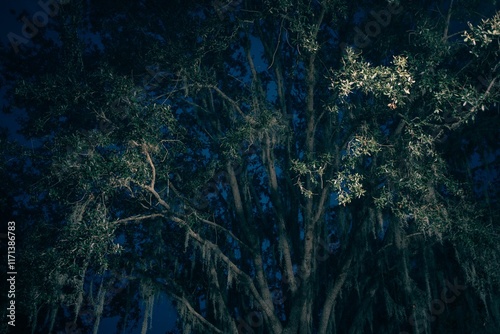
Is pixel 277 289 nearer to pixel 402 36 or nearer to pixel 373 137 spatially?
pixel 373 137

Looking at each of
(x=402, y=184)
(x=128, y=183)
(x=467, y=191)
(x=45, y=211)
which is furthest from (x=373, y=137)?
(x=45, y=211)

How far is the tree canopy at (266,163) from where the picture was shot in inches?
249

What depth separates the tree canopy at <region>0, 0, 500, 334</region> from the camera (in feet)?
20.7

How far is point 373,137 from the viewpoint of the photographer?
22.0ft

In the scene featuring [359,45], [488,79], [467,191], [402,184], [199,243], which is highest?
[359,45]

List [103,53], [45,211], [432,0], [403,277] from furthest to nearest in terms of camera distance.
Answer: [45,211], [103,53], [432,0], [403,277]

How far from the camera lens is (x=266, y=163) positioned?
868 cm

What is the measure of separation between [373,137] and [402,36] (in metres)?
3.93

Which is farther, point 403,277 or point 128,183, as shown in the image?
point 403,277

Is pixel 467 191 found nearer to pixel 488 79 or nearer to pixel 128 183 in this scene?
pixel 488 79

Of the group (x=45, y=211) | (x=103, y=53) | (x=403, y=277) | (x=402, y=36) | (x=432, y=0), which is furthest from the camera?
(x=45, y=211)

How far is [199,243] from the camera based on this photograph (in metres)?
7.93

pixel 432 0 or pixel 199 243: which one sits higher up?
pixel 432 0

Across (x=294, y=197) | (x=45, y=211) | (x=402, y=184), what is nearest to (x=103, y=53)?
(x=45, y=211)
